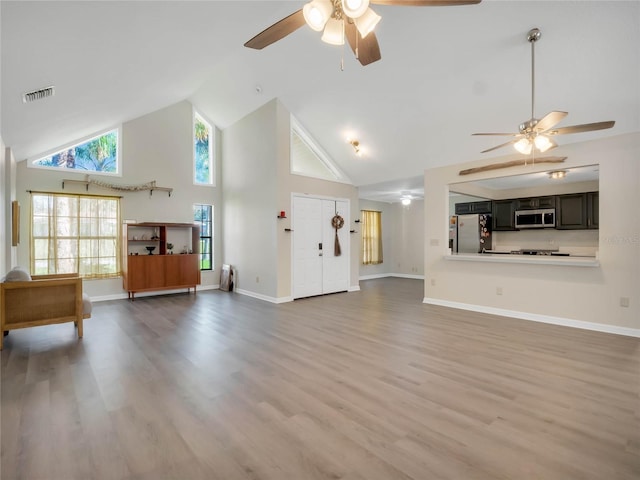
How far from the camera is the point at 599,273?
Answer: 4.28 m

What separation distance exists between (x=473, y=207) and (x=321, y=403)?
23.8 ft

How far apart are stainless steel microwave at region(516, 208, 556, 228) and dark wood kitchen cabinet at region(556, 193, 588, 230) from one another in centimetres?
10

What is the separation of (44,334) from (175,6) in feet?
13.9

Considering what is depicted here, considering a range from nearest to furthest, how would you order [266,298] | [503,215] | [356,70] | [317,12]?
[317,12] → [356,70] → [266,298] → [503,215]

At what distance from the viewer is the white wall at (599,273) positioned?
4.05m

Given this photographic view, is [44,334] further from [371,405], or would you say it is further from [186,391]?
[371,405]

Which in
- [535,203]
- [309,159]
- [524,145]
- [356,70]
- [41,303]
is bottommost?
[41,303]

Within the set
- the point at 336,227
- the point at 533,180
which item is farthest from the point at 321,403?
the point at 533,180

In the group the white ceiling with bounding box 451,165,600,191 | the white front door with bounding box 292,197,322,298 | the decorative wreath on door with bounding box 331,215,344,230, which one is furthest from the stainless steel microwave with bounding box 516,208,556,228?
the white front door with bounding box 292,197,322,298

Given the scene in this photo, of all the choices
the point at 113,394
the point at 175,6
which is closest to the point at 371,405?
the point at 113,394

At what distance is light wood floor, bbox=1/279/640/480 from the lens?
175 cm

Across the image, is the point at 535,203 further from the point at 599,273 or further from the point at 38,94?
the point at 38,94

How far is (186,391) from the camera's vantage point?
261 cm

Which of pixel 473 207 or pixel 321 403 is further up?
pixel 473 207
